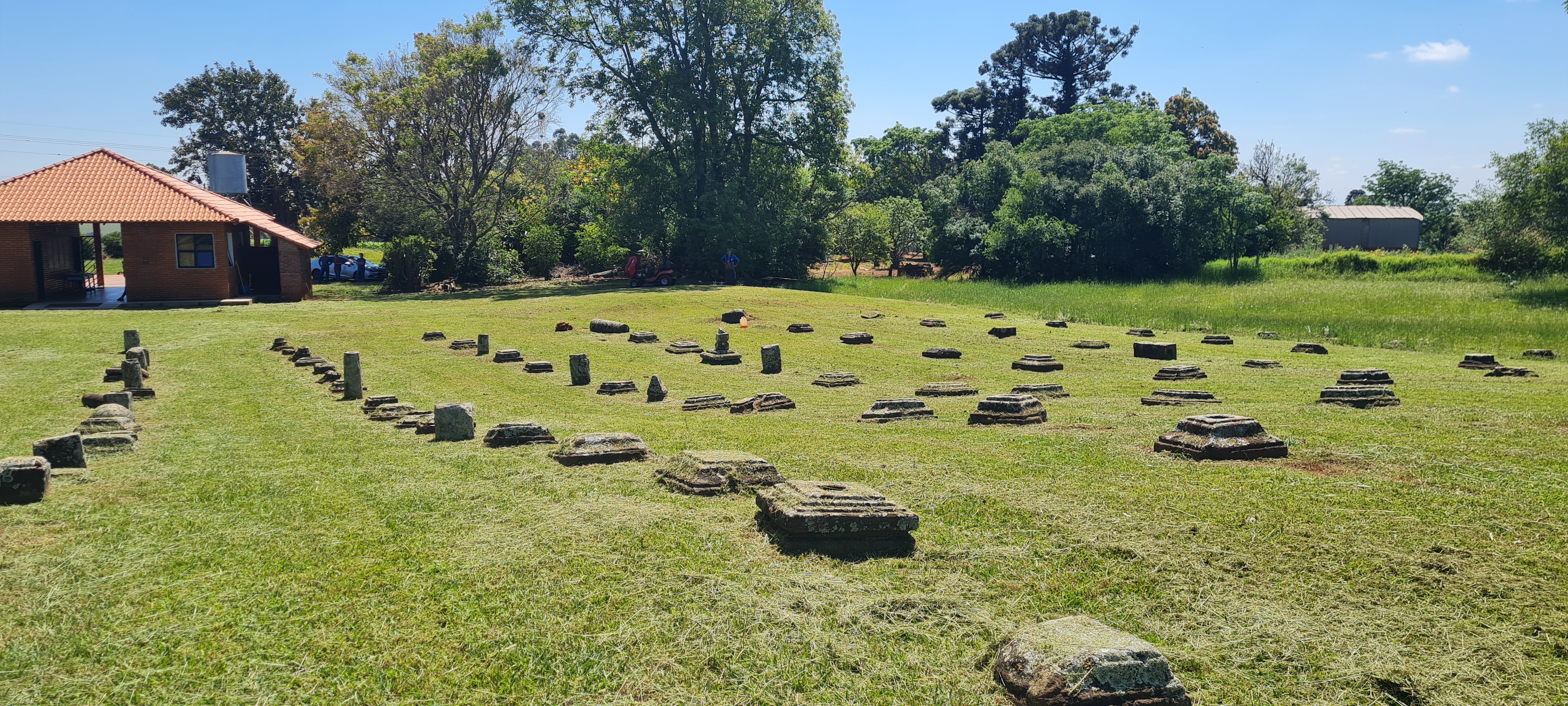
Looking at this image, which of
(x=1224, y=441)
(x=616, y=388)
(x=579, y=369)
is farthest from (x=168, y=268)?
(x=1224, y=441)

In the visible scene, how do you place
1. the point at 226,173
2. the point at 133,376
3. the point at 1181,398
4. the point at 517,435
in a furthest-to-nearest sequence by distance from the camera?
1. the point at 226,173
2. the point at 133,376
3. the point at 1181,398
4. the point at 517,435

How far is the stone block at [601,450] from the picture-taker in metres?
8.11

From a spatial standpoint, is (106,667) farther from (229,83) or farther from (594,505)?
(229,83)

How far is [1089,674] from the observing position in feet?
13.7

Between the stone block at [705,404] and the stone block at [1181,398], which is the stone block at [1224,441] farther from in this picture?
the stone block at [705,404]

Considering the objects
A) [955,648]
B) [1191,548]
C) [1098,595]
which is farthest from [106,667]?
[1191,548]

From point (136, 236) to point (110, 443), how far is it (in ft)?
87.7

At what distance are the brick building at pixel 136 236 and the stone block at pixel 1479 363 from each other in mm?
32104

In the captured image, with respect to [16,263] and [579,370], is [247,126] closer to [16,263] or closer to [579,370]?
[16,263]

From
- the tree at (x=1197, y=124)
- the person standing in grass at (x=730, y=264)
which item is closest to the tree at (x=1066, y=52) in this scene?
the tree at (x=1197, y=124)

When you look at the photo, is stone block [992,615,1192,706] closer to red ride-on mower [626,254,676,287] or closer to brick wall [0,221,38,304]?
red ride-on mower [626,254,676,287]

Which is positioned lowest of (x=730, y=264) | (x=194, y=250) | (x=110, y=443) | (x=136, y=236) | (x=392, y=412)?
(x=392, y=412)

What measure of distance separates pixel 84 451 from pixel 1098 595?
8.46 metres

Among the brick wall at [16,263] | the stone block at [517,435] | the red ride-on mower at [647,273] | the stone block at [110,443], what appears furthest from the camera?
the red ride-on mower at [647,273]
